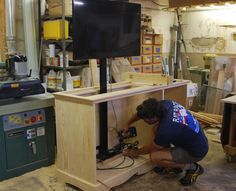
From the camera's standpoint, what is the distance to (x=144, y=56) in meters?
5.52

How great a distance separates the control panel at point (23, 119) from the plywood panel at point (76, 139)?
0.37 metres

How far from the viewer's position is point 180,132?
8.11 feet

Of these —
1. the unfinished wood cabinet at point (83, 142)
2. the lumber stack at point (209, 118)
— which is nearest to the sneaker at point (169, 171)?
the unfinished wood cabinet at point (83, 142)

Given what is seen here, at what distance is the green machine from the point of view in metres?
2.58

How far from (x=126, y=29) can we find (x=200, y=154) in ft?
4.39

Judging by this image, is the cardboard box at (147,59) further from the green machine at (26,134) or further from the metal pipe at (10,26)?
the green machine at (26,134)

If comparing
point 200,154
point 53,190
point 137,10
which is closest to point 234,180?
point 200,154

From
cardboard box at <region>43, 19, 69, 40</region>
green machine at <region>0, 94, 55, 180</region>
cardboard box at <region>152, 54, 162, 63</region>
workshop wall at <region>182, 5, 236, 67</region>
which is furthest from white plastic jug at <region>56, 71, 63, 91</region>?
workshop wall at <region>182, 5, 236, 67</region>

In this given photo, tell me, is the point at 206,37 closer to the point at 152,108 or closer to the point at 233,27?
the point at 233,27

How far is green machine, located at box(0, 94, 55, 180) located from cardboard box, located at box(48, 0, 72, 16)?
56.7 inches

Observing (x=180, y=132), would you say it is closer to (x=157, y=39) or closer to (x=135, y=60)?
(x=135, y=60)

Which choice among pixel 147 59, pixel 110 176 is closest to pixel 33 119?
pixel 110 176

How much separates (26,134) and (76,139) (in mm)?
621

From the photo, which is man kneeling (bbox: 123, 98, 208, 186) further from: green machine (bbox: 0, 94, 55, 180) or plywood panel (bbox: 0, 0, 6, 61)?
plywood panel (bbox: 0, 0, 6, 61)
